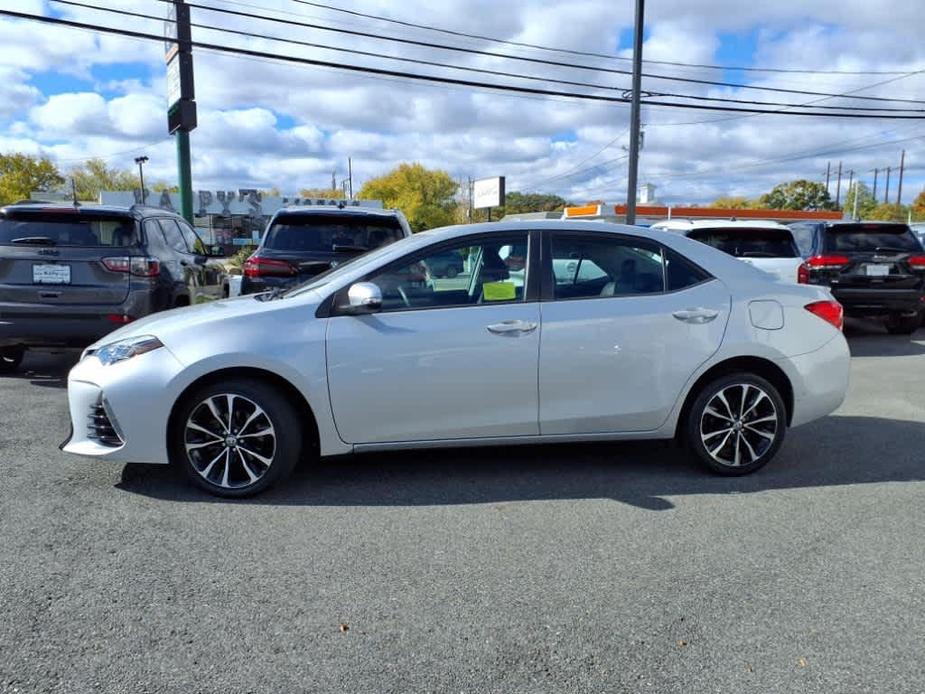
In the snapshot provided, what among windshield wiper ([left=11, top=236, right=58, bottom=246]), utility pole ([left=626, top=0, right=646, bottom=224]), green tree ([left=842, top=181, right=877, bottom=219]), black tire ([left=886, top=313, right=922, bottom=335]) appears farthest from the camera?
green tree ([left=842, top=181, right=877, bottom=219])

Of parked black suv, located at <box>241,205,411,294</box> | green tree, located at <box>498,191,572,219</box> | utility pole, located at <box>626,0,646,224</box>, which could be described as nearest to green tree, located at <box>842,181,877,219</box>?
green tree, located at <box>498,191,572,219</box>

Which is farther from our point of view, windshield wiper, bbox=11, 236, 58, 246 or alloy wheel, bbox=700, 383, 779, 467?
windshield wiper, bbox=11, 236, 58, 246

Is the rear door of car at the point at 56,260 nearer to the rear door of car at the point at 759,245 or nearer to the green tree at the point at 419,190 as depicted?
the rear door of car at the point at 759,245

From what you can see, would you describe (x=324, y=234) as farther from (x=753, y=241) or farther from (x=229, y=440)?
(x=753, y=241)

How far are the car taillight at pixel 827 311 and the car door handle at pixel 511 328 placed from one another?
1.89 m

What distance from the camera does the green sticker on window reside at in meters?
4.48

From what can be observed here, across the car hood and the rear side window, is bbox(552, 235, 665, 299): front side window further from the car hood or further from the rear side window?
the car hood

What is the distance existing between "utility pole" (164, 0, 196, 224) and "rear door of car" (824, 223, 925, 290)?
11432mm

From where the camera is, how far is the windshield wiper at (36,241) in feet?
22.6

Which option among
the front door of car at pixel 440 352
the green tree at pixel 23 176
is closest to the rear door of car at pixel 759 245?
the front door of car at pixel 440 352

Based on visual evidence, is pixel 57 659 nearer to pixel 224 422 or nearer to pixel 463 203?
pixel 224 422

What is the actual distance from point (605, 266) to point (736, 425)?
4.27ft

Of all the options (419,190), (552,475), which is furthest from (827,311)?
(419,190)

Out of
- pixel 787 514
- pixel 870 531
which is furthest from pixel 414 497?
pixel 870 531
